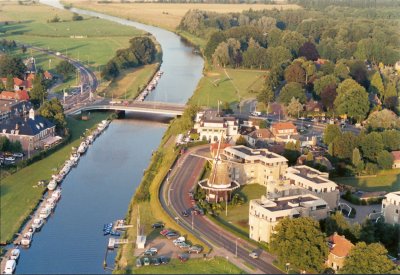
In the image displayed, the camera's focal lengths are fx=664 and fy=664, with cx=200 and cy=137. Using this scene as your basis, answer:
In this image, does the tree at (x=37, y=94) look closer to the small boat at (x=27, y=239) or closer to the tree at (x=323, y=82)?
the tree at (x=323, y=82)

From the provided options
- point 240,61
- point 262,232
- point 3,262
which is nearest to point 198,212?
point 262,232

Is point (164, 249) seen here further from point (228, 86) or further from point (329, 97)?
point (228, 86)

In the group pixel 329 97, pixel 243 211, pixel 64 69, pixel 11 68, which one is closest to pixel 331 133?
pixel 329 97

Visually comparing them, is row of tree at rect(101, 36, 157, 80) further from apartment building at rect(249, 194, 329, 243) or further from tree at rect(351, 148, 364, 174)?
apartment building at rect(249, 194, 329, 243)

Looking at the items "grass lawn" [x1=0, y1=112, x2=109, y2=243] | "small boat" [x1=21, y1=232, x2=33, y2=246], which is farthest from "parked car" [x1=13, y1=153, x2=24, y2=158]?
"small boat" [x1=21, y1=232, x2=33, y2=246]

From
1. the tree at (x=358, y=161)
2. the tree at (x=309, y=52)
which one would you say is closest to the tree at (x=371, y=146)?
the tree at (x=358, y=161)

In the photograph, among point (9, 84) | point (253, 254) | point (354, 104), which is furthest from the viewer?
point (9, 84)

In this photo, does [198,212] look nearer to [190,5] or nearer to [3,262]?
[3,262]
